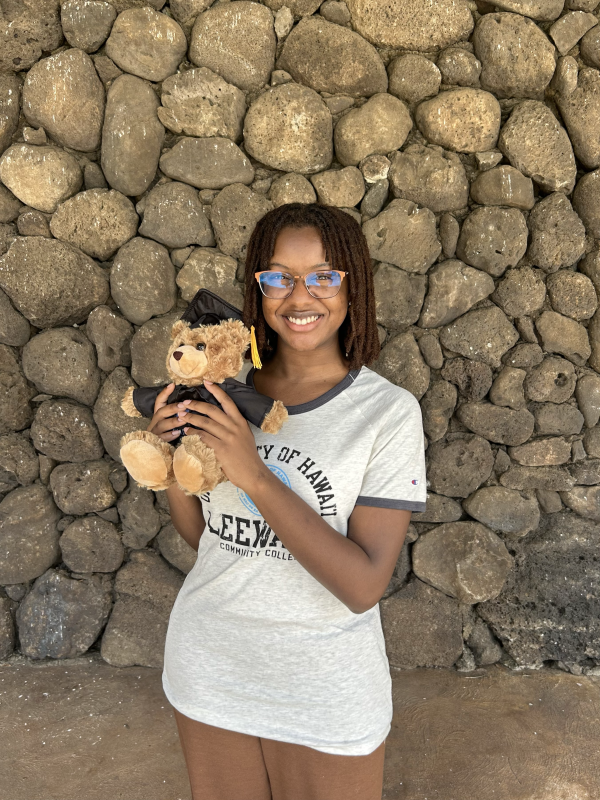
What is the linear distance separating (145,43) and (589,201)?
180 centimetres

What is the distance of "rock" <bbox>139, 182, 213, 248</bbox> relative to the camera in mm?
2299

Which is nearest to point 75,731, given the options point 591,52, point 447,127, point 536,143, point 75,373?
point 75,373

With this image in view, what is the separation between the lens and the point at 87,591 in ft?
8.29

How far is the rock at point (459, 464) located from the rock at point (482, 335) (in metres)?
0.36

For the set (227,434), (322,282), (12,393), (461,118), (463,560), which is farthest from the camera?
(463,560)

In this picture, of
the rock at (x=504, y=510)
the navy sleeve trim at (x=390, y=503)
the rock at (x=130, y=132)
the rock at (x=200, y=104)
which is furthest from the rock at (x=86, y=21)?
the rock at (x=504, y=510)

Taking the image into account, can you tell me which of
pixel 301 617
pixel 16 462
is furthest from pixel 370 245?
pixel 16 462

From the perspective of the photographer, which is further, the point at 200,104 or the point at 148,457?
the point at 200,104

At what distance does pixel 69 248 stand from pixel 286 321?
1.37 m

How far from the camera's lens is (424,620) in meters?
2.56

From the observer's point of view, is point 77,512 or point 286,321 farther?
point 77,512

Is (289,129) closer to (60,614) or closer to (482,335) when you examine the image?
(482,335)

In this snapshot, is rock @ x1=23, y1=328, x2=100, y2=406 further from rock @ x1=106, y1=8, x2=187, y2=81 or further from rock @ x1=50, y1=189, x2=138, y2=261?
rock @ x1=106, y1=8, x2=187, y2=81

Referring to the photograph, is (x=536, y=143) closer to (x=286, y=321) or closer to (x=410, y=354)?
(x=410, y=354)
